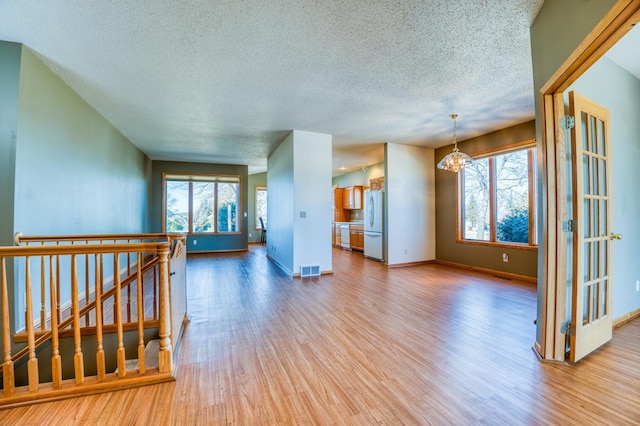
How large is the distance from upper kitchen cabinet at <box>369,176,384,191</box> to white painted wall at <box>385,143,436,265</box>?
4.38ft

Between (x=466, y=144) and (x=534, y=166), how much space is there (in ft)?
4.53

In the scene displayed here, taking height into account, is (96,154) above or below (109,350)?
above

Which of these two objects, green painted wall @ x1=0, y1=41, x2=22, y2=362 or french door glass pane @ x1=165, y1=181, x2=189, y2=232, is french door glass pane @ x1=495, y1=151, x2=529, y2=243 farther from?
french door glass pane @ x1=165, y1=181, x2=189, y2=232

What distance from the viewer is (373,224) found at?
21.2 ft

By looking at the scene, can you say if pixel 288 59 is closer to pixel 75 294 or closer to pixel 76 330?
pixel 75 294

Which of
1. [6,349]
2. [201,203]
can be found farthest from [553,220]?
[201,203]

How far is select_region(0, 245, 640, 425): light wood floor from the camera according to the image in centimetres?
151

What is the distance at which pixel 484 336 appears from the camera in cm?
247

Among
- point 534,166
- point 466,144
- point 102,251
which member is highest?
point 466,144

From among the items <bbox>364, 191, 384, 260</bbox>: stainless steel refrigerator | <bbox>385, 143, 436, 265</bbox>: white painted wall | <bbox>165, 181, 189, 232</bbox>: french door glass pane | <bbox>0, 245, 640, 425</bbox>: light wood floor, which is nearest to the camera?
<bbox>0, 245, 640, 425</bbox>: light wood floor

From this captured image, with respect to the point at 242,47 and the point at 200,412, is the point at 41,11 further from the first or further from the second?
the point at 200,412

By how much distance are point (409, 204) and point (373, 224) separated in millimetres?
993

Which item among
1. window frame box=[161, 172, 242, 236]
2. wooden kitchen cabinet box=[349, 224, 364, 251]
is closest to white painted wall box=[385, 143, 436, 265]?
wooden kitchen cabinet box=[349, 224, 364, 251]

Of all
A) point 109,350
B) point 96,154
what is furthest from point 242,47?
point 109,350
